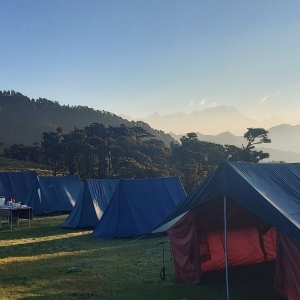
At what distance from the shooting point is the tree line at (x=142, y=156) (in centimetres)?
3566

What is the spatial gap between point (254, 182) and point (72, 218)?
1084 centimetres

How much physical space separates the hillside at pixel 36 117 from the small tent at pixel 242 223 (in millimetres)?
74107

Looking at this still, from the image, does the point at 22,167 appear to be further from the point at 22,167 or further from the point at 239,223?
the point at 239,223

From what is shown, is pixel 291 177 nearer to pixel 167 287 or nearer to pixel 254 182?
pixel 254 182

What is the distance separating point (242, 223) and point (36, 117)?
84.1 meters

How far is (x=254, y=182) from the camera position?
6.20 meters

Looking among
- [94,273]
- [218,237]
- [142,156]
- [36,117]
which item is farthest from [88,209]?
[36,117]

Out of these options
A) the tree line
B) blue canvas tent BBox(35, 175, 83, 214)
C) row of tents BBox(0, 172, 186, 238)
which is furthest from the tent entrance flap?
the tree line

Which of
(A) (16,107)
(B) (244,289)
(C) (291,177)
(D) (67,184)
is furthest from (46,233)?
(A) (16,107)

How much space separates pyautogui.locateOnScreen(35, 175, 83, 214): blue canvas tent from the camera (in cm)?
2047

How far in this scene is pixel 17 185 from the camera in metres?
22.5

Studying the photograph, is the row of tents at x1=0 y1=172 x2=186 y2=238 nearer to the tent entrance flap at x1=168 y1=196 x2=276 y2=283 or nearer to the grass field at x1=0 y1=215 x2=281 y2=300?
the grass field at x1=0 y1=215 x2=281 y2=300

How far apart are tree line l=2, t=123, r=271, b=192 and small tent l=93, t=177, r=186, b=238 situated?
19.7 meters

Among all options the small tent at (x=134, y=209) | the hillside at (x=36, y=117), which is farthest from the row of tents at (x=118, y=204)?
the hillside at (x=36, y=117)
